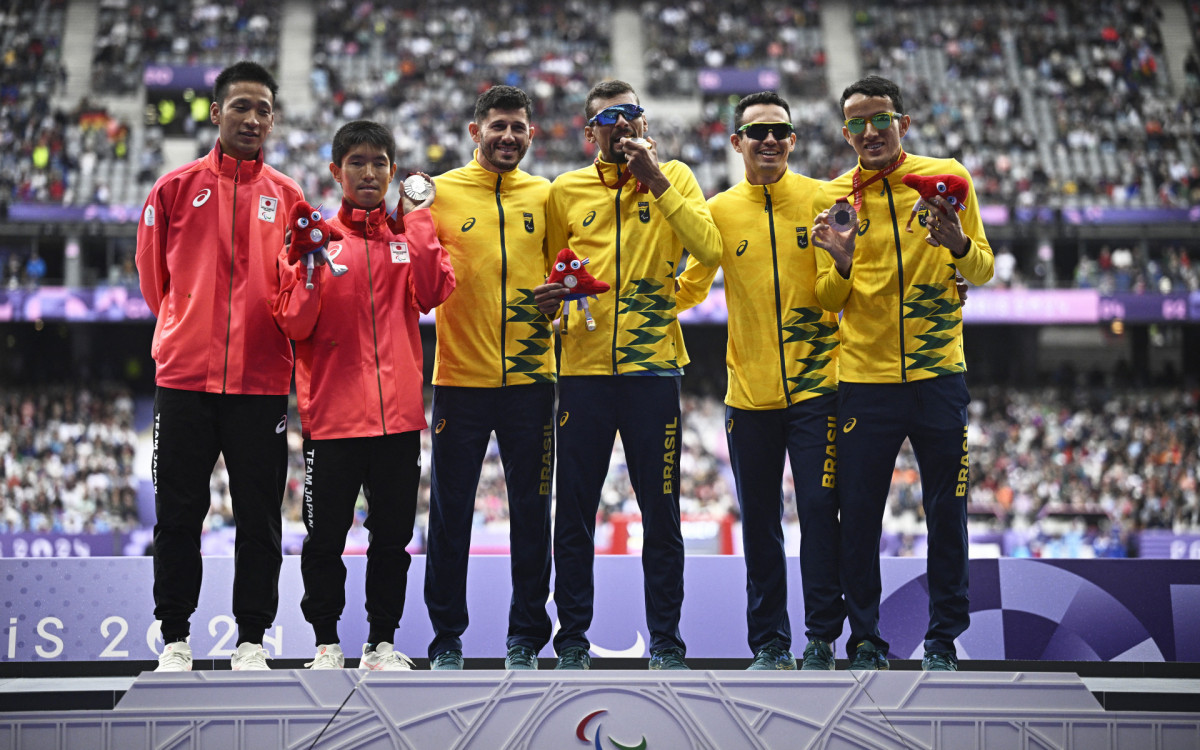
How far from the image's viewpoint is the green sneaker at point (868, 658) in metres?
4.42

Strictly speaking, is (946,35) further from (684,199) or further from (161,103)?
(684,199)

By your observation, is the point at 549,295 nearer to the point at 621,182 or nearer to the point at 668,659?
the point at 621,182

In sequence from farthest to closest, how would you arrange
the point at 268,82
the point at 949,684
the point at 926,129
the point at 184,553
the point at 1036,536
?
1. the point at 926,129
2. the point at 1036,536
3. the point at 268,82
4. the point at 184,553
5. the point at 949,684

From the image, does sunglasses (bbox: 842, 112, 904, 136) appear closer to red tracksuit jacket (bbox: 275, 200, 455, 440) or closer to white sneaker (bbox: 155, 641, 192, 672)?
red tracksuit jacket (bbox: 275, 200, 455, 440)

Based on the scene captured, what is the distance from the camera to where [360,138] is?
4.50 meters

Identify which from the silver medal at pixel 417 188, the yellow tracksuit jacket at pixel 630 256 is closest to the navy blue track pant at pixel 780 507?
the yellow tracksuit jacket at pixel 630 256

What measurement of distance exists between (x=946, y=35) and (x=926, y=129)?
5.69m

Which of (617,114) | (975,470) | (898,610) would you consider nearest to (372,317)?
(617,114)

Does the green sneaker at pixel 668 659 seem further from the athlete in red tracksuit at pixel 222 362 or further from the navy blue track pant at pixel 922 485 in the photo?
the athlete in red tracksuit at pixel 222 362

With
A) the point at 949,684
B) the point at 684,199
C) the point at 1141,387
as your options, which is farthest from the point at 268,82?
the point at 1141,387

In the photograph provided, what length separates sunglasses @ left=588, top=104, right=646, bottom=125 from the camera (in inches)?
179

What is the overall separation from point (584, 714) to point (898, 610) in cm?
296

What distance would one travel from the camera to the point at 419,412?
4461mm

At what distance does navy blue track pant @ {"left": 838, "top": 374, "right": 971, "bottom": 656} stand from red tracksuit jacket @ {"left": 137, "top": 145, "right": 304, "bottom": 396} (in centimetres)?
260
